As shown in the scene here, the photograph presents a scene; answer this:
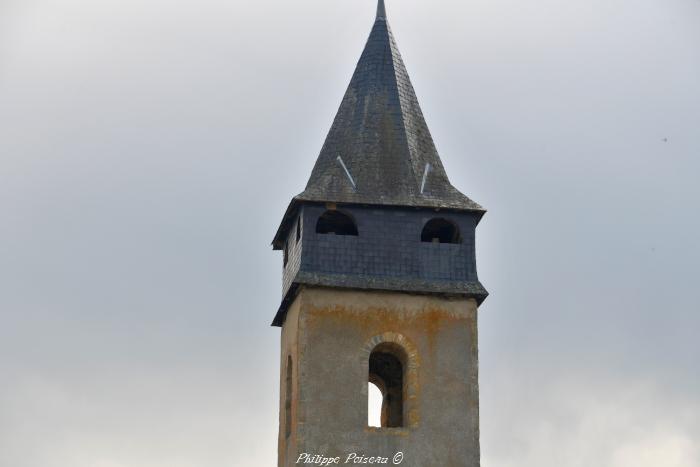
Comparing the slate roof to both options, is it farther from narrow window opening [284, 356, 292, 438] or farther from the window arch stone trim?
narrow window opening [284, 356, 292, 438]

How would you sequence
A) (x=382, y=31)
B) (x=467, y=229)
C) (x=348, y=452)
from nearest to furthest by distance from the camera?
1. (x=348, y=452)
2. (x=467, y=229)
3. (x=382, y=31)

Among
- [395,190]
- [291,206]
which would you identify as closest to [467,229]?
[395,190]

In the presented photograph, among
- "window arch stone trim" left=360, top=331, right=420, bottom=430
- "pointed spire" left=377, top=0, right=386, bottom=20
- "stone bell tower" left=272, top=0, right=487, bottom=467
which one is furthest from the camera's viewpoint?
"pointed spire" left=377, top=0, right=386, bottom=20

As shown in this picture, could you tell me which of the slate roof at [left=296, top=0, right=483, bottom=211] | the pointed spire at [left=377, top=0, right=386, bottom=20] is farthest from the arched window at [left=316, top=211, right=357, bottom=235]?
the pointed spire at [left=377, top=0, right=386, bottom=20]

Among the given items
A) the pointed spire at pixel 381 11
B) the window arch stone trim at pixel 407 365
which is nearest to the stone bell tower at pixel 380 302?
the window arch stone trim at pixel 407 365

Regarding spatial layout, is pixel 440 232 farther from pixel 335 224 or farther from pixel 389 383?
pixel 389 383

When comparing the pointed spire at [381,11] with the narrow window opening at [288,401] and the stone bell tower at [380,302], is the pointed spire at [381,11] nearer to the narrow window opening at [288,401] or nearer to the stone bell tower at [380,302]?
the stone bell tower at [380,302]

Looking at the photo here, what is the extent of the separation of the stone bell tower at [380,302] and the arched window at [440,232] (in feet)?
0.13

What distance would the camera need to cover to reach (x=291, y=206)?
3331cm

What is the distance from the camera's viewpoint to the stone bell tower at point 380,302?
31.3 m

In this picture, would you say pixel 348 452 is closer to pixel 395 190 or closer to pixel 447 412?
pixel 447 412

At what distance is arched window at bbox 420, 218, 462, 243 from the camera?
109ft

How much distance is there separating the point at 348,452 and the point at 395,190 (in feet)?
19.4

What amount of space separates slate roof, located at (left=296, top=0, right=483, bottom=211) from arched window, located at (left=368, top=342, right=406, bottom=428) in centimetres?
375
